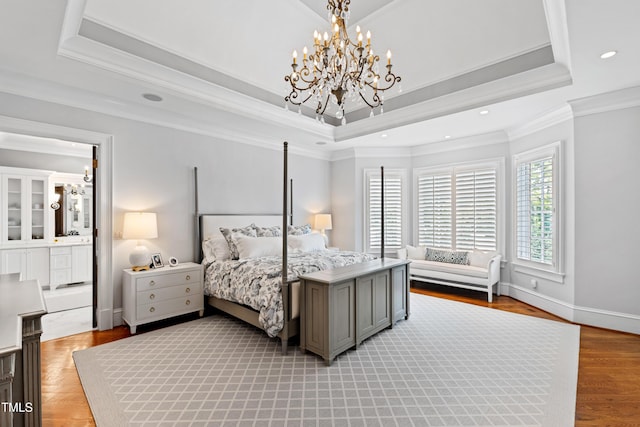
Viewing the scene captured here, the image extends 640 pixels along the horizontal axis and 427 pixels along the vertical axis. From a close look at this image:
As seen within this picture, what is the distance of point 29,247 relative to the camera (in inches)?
210

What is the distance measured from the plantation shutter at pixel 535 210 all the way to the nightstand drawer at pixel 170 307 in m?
4.84

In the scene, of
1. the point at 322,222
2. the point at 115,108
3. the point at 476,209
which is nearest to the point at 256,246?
the point at 322,222

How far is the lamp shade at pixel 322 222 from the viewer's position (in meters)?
6.20

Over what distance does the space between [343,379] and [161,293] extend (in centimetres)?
246

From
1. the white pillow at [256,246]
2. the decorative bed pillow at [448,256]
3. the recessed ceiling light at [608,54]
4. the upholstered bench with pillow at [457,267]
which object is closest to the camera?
the recessed ceiling light at [608,54]

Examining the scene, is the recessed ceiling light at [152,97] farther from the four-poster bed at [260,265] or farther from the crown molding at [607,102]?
the crown molding at [607,102]

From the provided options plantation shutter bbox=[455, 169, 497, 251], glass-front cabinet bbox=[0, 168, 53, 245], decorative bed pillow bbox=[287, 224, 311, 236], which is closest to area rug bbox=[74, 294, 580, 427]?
decorative bed pillow bbox=[287, 224, 311, 236]

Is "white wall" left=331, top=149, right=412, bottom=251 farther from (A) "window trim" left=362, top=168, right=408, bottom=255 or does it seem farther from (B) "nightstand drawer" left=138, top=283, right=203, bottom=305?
(B) "nightstand drawer" left=138, top=283, right=203, bottom=305

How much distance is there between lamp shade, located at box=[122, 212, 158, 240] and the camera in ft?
12.0

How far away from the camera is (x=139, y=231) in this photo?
3670 millimetres

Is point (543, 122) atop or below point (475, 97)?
below

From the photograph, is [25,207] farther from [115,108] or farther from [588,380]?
[588,380]

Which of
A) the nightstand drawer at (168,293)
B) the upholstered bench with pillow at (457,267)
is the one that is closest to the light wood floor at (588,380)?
the nightstand drawer at (168,293)

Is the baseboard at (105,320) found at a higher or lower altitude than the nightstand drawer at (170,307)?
lower
